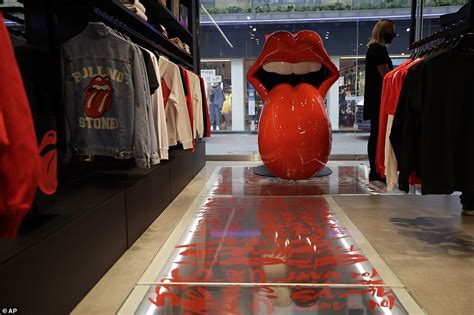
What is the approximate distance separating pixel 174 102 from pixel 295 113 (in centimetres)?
131

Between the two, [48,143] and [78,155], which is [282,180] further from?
[48,143]

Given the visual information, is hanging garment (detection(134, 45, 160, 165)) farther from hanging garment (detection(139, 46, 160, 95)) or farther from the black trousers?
the black trousers

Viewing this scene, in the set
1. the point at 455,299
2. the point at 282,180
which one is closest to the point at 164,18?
the point at 282,180

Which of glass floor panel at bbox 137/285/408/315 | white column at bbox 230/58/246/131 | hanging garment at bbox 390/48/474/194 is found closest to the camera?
glass floor panel at bbox 137/285/408/315

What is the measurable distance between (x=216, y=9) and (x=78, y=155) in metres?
6.30

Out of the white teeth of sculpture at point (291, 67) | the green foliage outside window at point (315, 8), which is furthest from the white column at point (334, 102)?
the white teeth of sculpture at point (291, 67)

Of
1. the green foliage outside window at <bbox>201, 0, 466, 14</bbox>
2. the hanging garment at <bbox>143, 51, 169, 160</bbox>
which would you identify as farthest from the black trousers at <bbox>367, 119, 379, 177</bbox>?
the green foliage outside window at <bbox>201, 0, 466, 14</bbox>

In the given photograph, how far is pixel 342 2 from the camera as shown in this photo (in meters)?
7.48

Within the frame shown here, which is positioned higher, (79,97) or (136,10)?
(136,10)

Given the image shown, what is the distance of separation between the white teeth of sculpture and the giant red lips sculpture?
0.01m

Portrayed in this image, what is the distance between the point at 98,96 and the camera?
216 centimetres

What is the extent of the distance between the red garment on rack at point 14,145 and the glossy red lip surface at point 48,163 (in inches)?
28.3

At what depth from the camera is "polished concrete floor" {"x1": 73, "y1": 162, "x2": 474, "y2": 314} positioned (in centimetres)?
170

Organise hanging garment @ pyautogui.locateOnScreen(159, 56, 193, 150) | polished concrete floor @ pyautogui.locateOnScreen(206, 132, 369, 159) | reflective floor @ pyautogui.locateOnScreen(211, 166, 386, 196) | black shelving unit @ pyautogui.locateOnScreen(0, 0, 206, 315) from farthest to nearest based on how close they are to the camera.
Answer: polished concrete floor @ pyautogui.locateOnScreen(206, 132, 369, 159) → reflective floor @ pyautogui.locateOnScreen(211, 166, 386, 196) → hanging garment @ pyautogui.locateOnScreen(159, 56, 193, 150) → black shelving unit @ pyautogui.locateOnScreen(0, 0, 206, 315)
